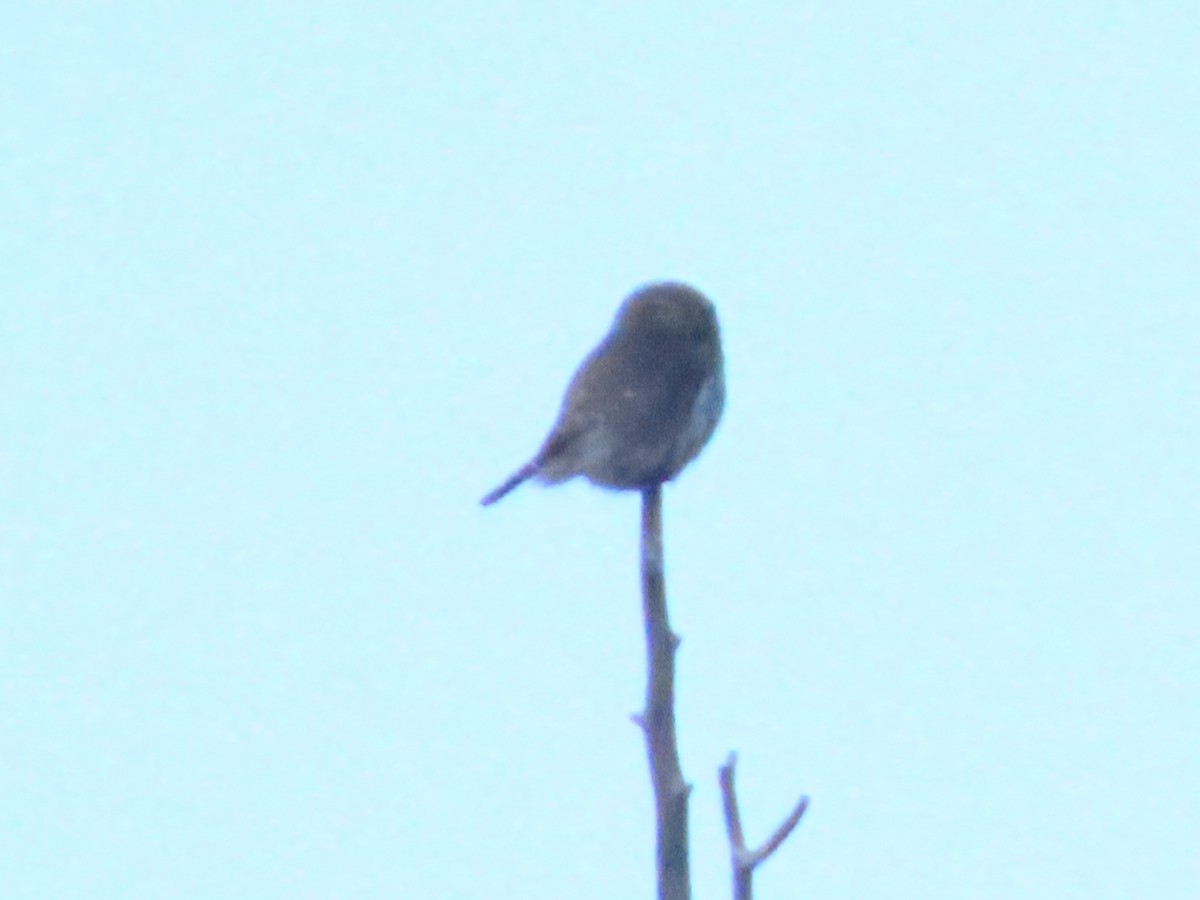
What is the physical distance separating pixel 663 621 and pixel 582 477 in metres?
2.02

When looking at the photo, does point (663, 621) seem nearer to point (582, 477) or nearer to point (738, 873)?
point (738, 873)

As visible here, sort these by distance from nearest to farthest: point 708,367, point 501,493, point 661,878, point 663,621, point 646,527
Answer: point 661,878 < point 663,621 < point 646,527 < point 501,493 < point 708,367

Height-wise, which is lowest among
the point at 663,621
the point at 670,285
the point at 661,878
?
the point at 661,878

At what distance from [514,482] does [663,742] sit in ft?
7.38

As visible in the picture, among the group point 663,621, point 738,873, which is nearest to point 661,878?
point 738,873

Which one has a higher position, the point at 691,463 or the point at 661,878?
the point at 691,463

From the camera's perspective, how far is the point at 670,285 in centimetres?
833

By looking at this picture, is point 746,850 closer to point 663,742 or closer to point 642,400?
point 663,742

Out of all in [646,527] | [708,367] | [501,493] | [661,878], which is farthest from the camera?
[708,367]

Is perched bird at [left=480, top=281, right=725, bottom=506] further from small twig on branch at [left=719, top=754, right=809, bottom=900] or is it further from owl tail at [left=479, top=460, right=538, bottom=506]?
small twig on branch at [left=719, top=754, right=809, bottom=900]

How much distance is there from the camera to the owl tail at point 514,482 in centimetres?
758

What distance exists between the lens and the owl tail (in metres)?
7.58

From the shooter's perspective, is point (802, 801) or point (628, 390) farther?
point (628, 390)

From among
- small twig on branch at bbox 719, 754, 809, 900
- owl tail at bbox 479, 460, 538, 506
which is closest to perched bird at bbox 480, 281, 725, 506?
owl tail at bbox 479, 460, 538, 506
